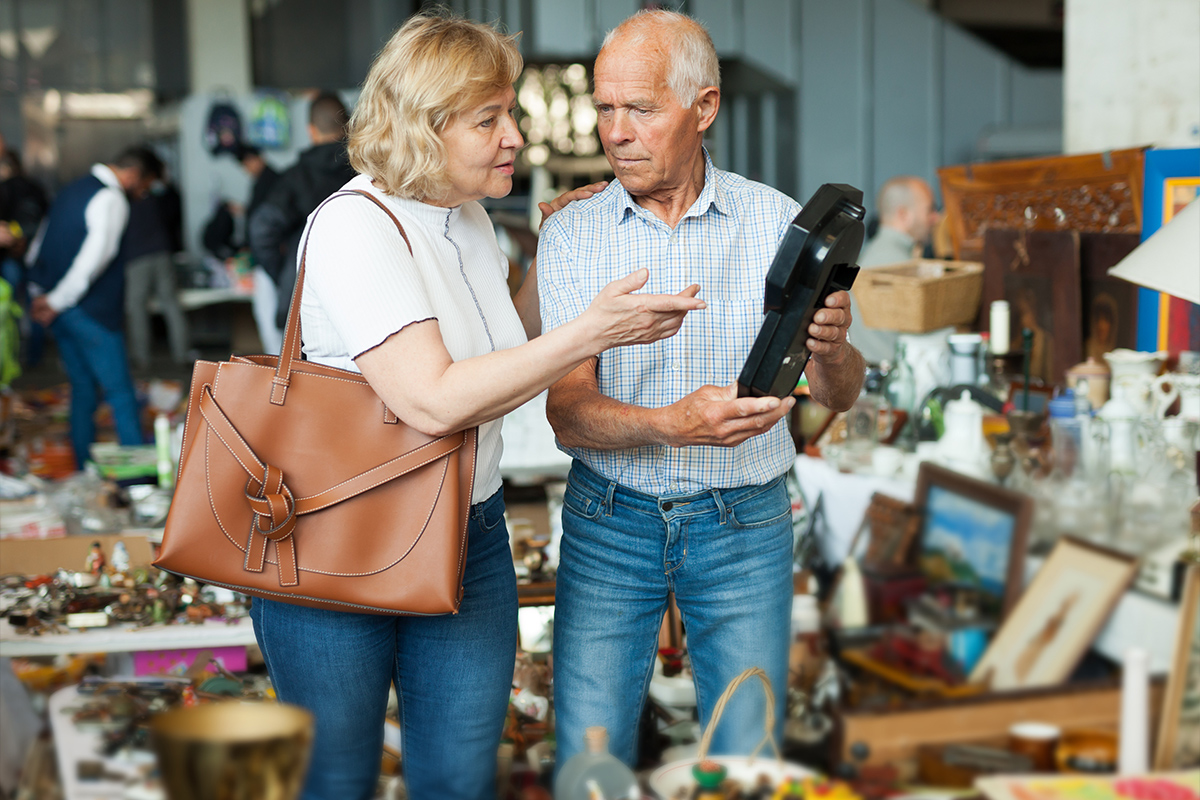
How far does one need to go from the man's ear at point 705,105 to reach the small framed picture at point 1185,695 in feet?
3.02

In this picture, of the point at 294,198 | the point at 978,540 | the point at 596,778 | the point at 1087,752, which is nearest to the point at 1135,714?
the point at 1087,752

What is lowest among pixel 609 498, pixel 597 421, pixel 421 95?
pixel 609 498

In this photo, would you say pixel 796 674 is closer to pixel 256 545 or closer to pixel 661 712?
pixel 256 545

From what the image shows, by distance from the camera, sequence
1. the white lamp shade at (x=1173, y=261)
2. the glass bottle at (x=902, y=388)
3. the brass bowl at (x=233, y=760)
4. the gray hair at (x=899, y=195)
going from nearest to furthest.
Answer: the brass bowl at (x=233, y=760)
the white lamp shade at (x=1173, y=261)
the glass bottle at (x=902, y=388)
the gray hair at (x=899, y=195)

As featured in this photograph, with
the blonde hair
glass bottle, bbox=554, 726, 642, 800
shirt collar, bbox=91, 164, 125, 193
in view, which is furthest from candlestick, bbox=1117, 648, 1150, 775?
shirt collar, bbox=91, 164, 125, 193

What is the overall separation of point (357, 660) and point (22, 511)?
2295 millimetres

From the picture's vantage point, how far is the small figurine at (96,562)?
8.55 feet

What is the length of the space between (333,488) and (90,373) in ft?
15.4

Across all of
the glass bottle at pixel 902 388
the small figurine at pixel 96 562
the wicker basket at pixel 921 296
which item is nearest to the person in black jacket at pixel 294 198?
the small figurine at pixel 96 562

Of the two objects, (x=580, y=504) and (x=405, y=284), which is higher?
(x=405, y=284)

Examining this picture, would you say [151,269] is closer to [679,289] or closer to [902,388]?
[902,388]

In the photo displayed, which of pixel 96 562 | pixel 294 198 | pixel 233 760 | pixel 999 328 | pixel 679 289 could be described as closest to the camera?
pixel 233 760

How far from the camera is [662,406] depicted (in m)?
1.59

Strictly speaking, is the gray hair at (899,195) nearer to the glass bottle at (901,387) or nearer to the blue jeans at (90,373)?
the glass bottle at (901,387)
